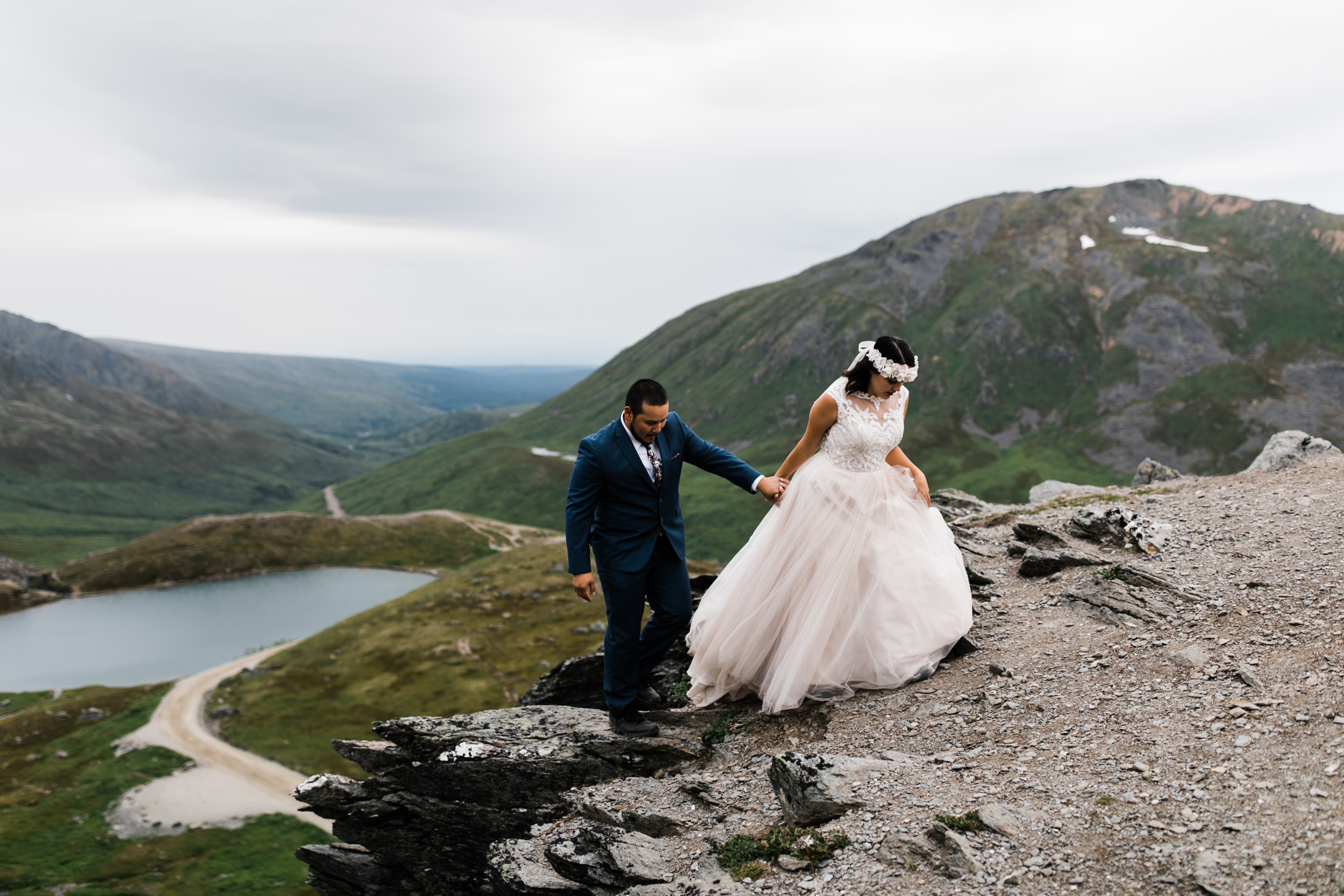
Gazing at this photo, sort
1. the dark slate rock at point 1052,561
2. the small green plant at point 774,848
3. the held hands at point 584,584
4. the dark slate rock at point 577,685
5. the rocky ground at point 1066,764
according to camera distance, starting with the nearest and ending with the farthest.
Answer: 1. the rocky ground at point 1066,764
2. the small green plant at point 774,848
3. the held hands at point 584,584
4. the dark slate rock at point 1052,561
5. the dark slate rock at point 577,685

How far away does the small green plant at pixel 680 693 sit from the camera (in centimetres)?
1387

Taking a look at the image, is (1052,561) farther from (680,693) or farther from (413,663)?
(413,663)

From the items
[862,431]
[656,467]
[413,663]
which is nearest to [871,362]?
[862,431]

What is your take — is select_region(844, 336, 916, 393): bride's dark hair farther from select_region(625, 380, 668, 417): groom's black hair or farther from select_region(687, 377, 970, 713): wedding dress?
select_region(625, 380, 668, 417): groom's black hair

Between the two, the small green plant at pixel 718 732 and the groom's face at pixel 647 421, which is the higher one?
the groom's face at pixel 647 421

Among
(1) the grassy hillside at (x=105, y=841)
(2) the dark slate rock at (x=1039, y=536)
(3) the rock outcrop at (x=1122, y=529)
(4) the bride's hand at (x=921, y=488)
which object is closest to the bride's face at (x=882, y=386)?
(4) the bride's hand at (x=921, y=488)

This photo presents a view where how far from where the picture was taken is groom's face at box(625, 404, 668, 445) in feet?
35.1

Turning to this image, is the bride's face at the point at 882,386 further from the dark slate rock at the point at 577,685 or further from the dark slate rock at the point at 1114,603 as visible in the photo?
the dark slate rock at the point at 577,685

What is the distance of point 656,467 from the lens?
11508mm

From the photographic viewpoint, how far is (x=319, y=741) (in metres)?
69.6

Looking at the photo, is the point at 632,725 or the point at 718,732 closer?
Answer: the point at 718,732

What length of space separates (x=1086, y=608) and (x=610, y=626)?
9230 mm

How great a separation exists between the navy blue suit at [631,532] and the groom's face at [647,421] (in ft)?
0.95

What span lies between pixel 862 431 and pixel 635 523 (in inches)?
169
